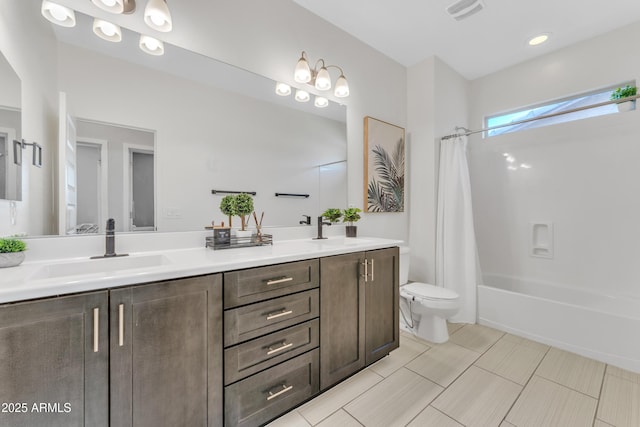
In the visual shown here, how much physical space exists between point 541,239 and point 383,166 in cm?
191

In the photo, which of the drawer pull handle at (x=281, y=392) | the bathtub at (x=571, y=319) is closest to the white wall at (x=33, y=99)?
the drawer pull handle at (x=281, y=392)

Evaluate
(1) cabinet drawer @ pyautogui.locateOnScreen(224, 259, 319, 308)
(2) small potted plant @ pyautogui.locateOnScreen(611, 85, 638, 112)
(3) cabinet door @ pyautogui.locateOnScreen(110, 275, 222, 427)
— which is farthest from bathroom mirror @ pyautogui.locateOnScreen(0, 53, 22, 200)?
(2) small potted plant @ pyautogui.locateOnScreen(611, 85, 638, 112)

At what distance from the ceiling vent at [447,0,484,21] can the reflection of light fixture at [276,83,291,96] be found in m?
1.42

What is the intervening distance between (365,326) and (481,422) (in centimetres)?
72

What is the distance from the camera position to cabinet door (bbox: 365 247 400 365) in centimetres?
162

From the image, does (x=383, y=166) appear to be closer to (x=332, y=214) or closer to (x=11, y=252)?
(x=332, y=214)

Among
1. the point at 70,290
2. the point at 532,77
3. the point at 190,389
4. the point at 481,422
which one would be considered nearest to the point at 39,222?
the point at 70,290

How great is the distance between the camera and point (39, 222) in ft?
3.63

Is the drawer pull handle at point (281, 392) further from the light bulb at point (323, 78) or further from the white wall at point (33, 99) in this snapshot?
the light bulb at point (323, 78)

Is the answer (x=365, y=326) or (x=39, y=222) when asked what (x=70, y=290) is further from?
(x=365, y=326)

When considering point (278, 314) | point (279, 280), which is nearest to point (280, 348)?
point (278, 314)

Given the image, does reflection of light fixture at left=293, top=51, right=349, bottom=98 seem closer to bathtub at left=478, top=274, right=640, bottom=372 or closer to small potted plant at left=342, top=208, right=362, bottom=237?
small potted plant at left=342, top=208, right=362, bottom=237

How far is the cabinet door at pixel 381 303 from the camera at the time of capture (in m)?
1.62

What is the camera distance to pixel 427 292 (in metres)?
2.08
